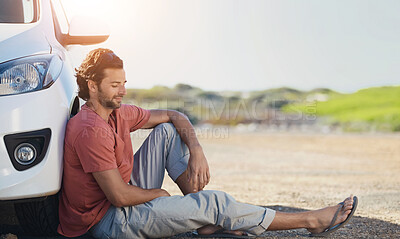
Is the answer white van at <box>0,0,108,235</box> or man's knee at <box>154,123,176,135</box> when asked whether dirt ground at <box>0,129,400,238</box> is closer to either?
white van at <box>0,0,108,235</box>

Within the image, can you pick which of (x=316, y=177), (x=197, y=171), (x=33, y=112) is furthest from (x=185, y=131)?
(x=316, y=177)

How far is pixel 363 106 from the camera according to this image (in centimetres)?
3519

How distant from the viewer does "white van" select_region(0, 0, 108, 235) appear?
2963 mm

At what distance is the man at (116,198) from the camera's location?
3062 mm

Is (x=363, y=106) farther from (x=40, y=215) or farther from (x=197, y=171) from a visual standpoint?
(x=40, y=215)

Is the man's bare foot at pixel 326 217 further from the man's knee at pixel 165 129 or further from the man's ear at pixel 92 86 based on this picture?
the man's ear at pixel 92 86

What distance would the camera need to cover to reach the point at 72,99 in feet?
11.3

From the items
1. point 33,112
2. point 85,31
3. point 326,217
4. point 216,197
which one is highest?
point 85,31

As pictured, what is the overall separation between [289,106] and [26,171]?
25011 millimetres

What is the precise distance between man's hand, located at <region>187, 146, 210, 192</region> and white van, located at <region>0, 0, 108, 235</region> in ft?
2.92

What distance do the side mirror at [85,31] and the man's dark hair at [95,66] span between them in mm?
442

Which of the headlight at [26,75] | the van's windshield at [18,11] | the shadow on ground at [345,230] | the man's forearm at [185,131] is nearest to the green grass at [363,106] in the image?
the shadow on ground at [345,230]

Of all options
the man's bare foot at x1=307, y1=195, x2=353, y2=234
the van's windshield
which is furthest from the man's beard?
the man's bare foot at x1=307, y1=195, x2=353, y2=234

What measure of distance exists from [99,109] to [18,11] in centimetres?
97
